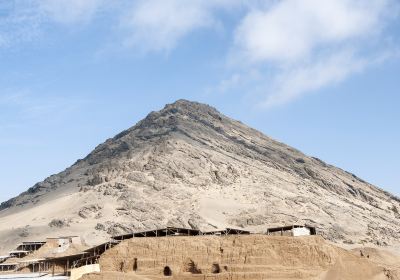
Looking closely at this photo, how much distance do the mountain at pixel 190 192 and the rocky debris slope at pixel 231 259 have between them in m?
30.4

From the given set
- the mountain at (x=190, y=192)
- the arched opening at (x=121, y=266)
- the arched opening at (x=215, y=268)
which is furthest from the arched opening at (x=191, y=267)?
the mountain at (x=190, y=192)

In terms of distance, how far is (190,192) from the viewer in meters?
105

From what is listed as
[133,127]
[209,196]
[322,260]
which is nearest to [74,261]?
[322,260]

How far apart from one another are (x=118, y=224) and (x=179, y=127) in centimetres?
4195

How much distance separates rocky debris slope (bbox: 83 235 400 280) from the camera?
5384 cm

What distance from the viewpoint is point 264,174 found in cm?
11794

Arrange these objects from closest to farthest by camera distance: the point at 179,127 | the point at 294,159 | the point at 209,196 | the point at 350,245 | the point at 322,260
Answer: the point at 322,260, the point at 350,245, the point at 209,196, the point at 179,127, the point at 294,159

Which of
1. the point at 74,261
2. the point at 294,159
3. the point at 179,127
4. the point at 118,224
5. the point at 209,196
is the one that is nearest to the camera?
the point at 74,261

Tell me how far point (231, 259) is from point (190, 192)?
164 ft

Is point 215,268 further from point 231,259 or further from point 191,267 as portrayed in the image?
point 191,267

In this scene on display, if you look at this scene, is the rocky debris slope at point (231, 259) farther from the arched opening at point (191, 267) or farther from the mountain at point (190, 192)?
the mountain at point (190, 192)

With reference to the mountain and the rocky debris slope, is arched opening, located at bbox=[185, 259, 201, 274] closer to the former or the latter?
the rocky debris slope

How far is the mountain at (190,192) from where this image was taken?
95250 mm

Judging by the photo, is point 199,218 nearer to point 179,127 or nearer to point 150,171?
point 150,171
